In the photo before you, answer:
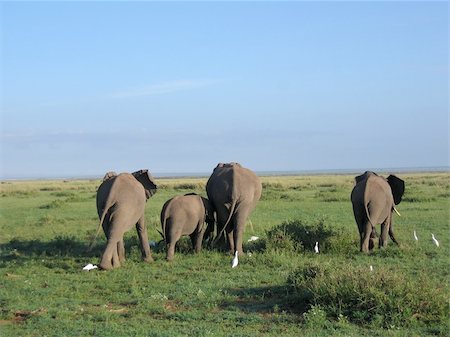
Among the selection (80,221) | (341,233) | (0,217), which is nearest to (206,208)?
(341,233)

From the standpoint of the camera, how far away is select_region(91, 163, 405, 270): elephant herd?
11555 millimetres

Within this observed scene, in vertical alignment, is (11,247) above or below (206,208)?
below

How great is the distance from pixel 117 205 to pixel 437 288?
6.15 m

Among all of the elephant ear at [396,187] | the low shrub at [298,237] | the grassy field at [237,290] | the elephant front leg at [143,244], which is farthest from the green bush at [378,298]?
the elephant ear at [396,187]

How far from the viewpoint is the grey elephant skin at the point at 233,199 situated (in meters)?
12.7

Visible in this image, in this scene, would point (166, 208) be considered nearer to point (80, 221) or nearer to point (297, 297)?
point (297, 297)

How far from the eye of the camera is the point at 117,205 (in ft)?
37.7

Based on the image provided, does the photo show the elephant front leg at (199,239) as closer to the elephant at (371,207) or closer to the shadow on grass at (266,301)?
the elephant at (371,207)

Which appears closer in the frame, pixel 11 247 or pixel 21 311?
pixel 21 311

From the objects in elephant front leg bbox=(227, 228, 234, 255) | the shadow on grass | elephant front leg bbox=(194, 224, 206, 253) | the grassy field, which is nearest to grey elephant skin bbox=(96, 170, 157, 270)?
the grassy field

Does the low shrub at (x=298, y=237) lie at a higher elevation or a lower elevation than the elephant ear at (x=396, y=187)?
lower

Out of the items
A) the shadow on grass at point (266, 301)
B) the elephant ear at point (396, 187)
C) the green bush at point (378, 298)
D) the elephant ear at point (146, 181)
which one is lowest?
the shadow on grass at point (266, 301)

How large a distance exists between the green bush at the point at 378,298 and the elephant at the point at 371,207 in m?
4.51

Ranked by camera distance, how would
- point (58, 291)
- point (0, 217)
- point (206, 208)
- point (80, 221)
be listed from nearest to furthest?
point (58, 291)
point (206, 208)
point (80, 221)
point (0, 217)
